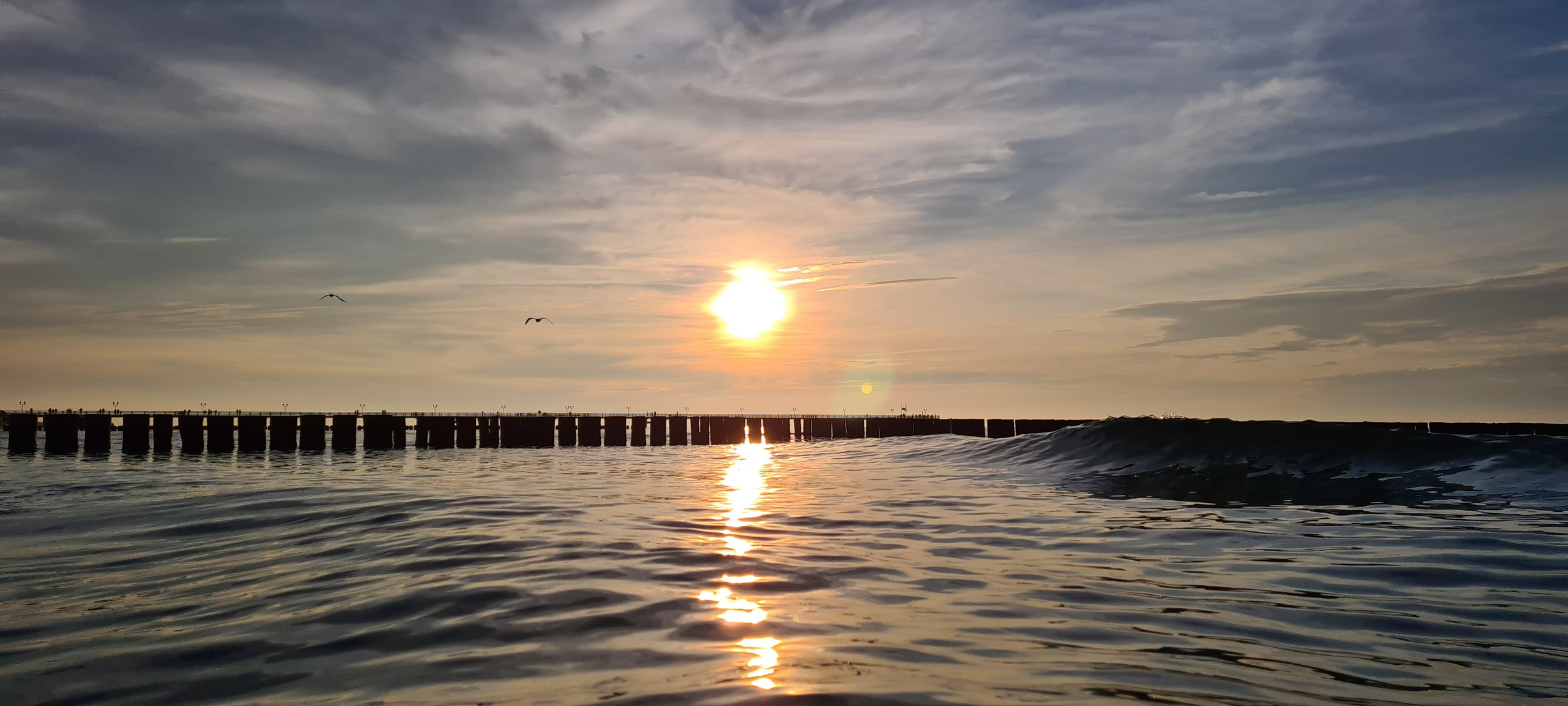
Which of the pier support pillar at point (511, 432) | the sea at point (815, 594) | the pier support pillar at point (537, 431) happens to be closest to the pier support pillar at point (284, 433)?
the pier support pillar at point (511, 432)

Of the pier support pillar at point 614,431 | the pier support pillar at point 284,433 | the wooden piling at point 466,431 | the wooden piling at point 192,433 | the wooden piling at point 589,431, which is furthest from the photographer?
the pier support pillar at point 614,431

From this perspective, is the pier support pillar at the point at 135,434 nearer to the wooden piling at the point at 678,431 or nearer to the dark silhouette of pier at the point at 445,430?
the dark silhouette of pier at the point at 445,430

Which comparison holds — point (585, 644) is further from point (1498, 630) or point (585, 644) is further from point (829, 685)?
point (1498, 630)

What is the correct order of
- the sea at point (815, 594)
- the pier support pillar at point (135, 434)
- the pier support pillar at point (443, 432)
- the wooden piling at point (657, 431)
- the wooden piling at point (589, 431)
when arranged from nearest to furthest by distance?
1. the sea at point (815, 594)
2. the pier support pillar at point (135, 434)
3. the pier support pillar at point (443, 432)
4. the wooden piling at point (589, 431)
5. the wooden piling at point (657, 431)

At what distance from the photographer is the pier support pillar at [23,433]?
29.0 meters

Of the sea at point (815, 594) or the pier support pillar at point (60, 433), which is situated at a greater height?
the pier support pillar at point (60, 433)

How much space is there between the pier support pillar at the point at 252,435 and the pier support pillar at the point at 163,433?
2354 mm

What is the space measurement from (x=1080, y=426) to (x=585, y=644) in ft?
56.6

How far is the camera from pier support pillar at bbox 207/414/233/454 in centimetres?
2938

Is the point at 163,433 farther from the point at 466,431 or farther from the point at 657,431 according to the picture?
the point at 657,431

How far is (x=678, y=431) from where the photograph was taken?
4012cm

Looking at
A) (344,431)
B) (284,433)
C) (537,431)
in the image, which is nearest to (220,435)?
(284,433)

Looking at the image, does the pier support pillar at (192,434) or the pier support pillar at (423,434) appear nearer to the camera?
the pier support pillar at (192,434)

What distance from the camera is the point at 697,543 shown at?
762cm
